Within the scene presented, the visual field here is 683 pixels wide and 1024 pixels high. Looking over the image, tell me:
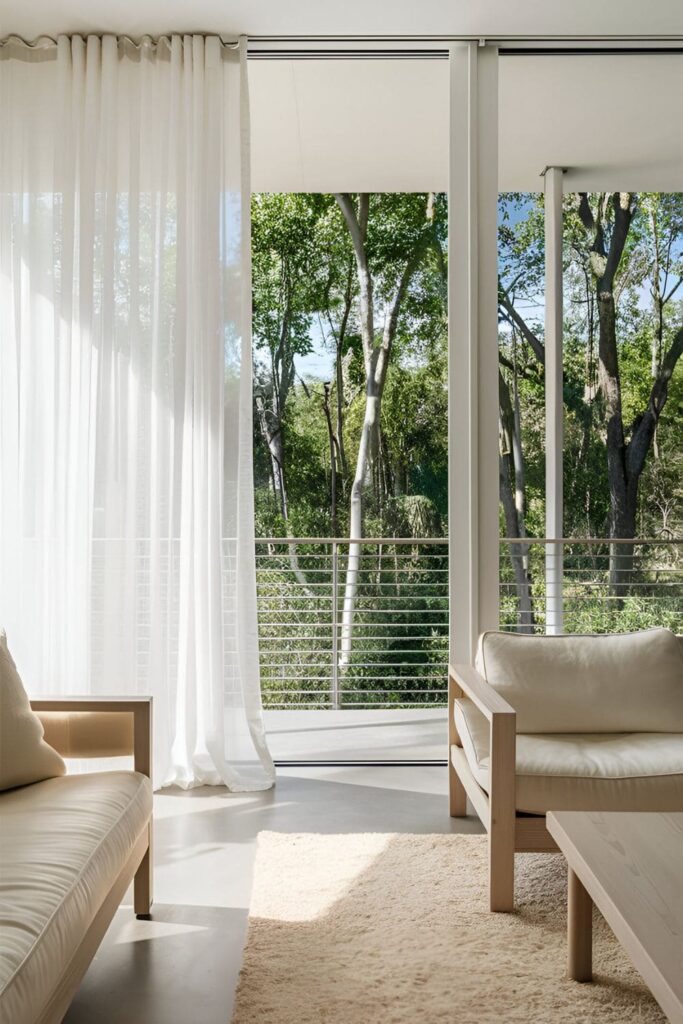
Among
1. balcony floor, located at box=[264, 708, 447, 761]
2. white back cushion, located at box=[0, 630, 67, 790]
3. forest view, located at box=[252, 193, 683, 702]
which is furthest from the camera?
forest view, located at box=[252, 193, 683, 702]

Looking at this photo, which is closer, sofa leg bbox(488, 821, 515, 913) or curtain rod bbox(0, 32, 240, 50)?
sofa leg bbox(488, 821, 515, 913)

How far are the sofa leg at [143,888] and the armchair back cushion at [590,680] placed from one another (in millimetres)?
1271

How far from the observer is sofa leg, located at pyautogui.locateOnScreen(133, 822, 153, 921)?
8.16 ft

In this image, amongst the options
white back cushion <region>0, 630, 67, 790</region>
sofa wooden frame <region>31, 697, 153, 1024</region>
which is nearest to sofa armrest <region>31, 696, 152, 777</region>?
sofa wooden frame <region>31, 697, 153, 1024</region>

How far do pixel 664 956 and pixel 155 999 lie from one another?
1.19 m

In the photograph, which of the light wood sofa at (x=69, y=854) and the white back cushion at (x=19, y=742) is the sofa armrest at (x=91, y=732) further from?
the white back cushion at (x=19, y=742)

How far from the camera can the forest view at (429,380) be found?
27.1 feet

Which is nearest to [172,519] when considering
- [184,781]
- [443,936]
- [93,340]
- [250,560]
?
[250,560]

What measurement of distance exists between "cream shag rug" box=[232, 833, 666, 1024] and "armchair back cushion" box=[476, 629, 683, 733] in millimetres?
467

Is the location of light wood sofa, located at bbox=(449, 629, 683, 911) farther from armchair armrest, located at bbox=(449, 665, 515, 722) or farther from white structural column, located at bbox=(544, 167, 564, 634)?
white structural column, located at bbox=(544, 167, 564, 634)

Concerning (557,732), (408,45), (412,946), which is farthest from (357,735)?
(408,45)

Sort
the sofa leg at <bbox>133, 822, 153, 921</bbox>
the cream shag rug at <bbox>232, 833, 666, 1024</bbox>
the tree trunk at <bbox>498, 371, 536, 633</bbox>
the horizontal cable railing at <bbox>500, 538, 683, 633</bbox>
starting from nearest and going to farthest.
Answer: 1. the cream shag rug at <bbox>232, 833, 666, 1024</bbox>
2. the sofa leg at <bbox>133, 822, 153, 921</bbox>
3. the horizontal cable railing at <bbox>500, 538, 683, 633</bbox>
4. the tree trunk at <bbox>498, 371, 536, 633</bbox>

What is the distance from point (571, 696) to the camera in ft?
10.1

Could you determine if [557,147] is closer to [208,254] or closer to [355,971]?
[208,254]
